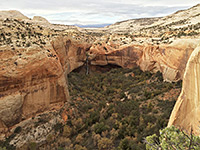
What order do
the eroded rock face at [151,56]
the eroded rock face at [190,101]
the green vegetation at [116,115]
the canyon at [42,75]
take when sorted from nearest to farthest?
1. the eroded rock face at [190,101]
2. the canyon at [42,75]
3. the green vegetation at [116,115]
4. the eroded rock face at [151,56]

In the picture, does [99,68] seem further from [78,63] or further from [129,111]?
[129,111]

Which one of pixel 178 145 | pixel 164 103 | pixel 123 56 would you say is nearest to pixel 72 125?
pixel 164 103

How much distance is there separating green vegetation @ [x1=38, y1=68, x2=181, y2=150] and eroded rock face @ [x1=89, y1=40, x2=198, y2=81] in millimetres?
1686

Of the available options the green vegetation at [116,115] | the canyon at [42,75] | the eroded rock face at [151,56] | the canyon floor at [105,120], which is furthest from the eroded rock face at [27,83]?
the eroded rock face at [151,56]

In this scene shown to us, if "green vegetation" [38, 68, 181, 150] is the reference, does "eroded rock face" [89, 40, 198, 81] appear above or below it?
above

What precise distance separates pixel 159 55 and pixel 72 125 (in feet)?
53.4

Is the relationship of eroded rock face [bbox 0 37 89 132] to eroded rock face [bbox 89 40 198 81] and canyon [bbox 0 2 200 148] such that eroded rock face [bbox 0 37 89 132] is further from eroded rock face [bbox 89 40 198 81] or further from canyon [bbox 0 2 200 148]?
eroded rock face [bbox 89 40 198 81]

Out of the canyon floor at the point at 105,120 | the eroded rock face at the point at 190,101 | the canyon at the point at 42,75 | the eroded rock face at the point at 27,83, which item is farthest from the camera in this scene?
the eroded rock face at the point at 27,83

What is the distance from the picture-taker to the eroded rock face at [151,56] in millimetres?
17866

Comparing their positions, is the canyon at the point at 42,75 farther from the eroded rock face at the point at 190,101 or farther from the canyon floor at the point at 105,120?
the canyon floor at the point at 105,120

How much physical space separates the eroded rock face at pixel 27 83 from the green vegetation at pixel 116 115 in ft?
9.18

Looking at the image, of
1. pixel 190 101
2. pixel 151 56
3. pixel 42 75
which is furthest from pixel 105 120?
pixel 151 56

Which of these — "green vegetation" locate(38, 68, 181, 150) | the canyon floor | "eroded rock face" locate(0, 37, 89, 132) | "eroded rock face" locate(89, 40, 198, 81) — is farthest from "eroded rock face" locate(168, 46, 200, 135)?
"eroded rock face" locate(0, 37, 89, 132)

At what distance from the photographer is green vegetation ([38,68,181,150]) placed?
12207mm
